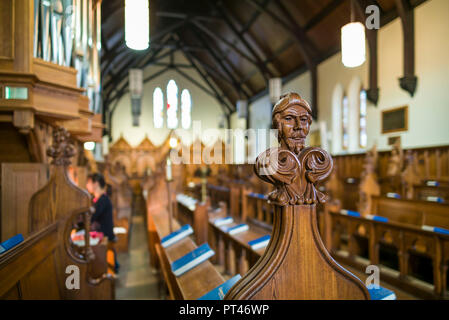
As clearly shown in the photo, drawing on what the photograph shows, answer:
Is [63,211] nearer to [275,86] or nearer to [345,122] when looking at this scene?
[345,122]

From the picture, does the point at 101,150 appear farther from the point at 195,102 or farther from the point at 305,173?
the point at 305,173

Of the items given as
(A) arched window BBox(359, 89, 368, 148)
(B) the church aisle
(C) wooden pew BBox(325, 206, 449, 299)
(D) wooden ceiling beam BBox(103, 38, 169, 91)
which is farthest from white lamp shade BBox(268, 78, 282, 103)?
(C) wooden pew BBox(325, 206, 449, 299)

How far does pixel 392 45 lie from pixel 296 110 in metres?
7.72

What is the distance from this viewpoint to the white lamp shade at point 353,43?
4484 millimetres

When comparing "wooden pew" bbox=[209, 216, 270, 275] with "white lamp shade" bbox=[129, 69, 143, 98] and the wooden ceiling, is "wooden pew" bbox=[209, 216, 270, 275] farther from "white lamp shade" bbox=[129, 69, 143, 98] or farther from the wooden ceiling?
"white lamp shade" bbox=[129, 69, 143, 98]

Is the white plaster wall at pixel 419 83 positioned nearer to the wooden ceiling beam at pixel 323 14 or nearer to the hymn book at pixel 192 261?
the wooden ceiling beam at pixel 323 14

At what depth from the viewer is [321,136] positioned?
396 inches

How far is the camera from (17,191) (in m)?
2.89

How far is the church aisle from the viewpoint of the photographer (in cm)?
353

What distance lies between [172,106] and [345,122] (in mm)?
10115

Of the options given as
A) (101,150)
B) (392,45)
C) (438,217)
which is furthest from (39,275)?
(101,150)

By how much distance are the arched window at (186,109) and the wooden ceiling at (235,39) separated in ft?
4.08

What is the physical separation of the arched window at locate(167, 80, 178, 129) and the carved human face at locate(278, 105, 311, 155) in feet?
53.9

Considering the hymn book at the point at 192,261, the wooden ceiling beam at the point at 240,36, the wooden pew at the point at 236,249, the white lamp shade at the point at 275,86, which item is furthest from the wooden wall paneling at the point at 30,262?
the wooden ceiling beam at the point at 240,36
